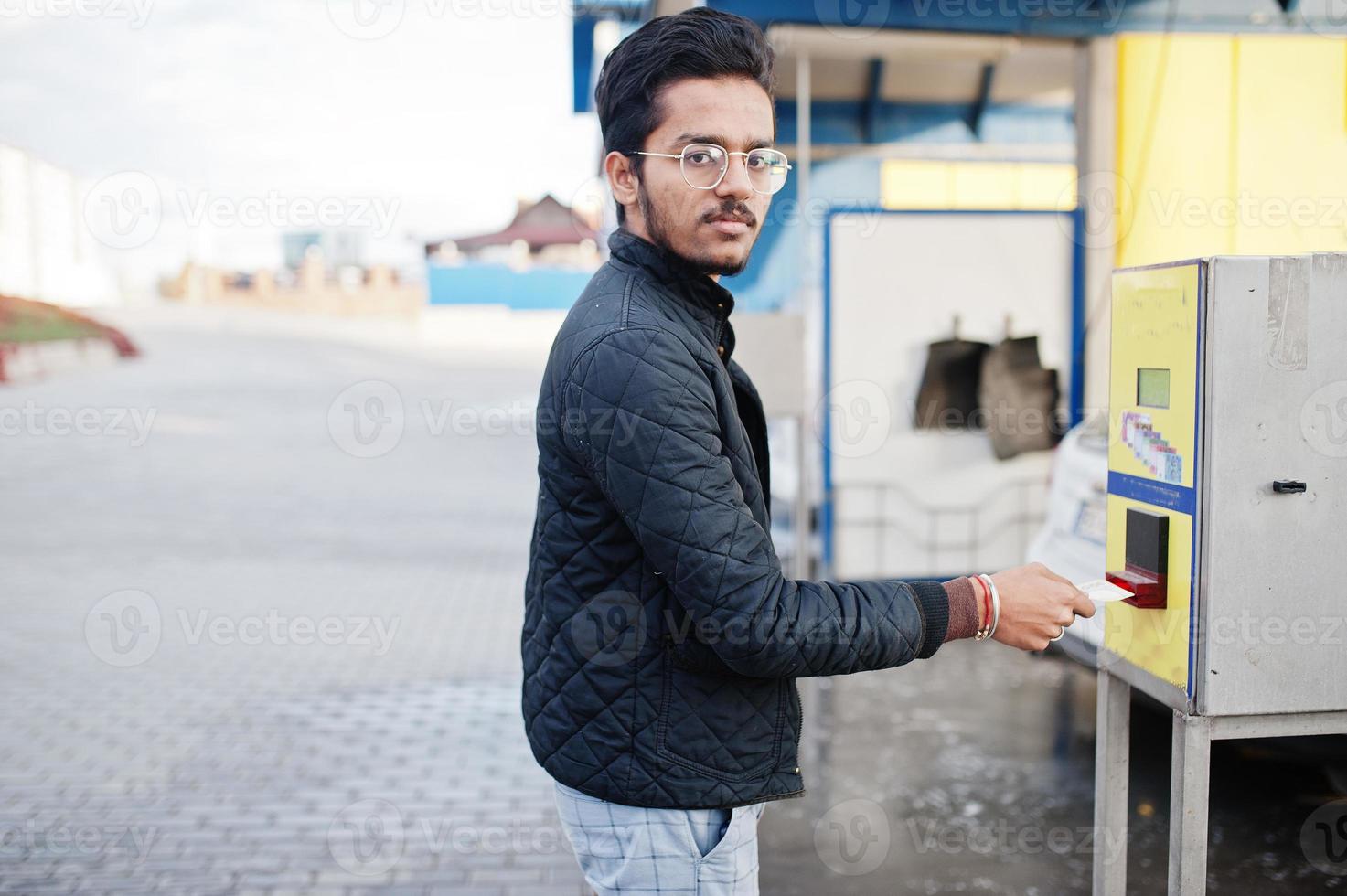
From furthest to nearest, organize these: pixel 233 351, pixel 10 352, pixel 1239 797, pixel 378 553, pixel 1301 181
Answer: pixel 233 351
pixel 10 352
pixel 378 553
pixel 1301 181
pixel 1239 797

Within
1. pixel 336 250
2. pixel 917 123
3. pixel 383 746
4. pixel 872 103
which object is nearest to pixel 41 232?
pixel 872 103

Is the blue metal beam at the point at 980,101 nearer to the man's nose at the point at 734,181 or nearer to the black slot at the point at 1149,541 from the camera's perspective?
the black slot at the point at 1149,541

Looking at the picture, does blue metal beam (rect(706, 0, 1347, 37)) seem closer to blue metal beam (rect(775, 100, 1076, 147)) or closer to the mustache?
blue metal beam (rect(775, 100, 1076, 147))

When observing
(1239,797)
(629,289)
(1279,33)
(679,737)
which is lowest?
(1239,797)

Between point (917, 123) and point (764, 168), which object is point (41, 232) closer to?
point (917, 123)

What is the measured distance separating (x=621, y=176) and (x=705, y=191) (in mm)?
160

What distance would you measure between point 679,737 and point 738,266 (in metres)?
0.76

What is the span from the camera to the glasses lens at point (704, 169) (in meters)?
1.77

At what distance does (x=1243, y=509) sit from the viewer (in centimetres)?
200

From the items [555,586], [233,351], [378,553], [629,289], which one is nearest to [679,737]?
[555,586]

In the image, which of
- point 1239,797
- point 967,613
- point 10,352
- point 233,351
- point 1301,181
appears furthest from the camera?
point 233,351

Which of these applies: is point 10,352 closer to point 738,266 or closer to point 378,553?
point 378,553

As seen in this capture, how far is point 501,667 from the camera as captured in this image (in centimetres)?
596

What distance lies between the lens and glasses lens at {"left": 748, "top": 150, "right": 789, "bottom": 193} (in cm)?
182
